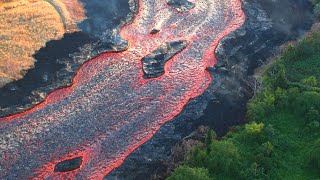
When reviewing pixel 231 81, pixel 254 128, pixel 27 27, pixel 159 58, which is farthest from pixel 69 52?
pixel 254 128

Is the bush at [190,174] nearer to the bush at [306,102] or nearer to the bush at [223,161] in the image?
the bush at [223,161]

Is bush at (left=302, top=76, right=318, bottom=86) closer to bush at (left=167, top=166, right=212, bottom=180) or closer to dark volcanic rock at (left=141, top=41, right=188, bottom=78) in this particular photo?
dark volcanic rock at (left=141, top=41, right=188, bottom=78)

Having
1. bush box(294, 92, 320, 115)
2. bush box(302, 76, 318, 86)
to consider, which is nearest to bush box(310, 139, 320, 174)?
bush box(294, 92, 320, 115)

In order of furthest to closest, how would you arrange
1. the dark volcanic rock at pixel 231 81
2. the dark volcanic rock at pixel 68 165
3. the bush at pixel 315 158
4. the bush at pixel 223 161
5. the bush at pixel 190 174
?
1. the dark volcanic rock at pixel 231 81
2. the dark volcanic rock at pixel 68 165
3. the bush at pixel 223 161
4. the bush at pixel 315 158
5. the bush at pixel 190 174

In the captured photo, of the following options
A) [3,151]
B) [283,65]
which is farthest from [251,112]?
[3,151]

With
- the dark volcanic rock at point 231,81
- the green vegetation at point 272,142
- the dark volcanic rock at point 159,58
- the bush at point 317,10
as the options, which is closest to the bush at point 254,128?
the green vegetation at point 272,142

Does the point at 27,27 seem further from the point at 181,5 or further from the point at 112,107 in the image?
the point at 181,5
